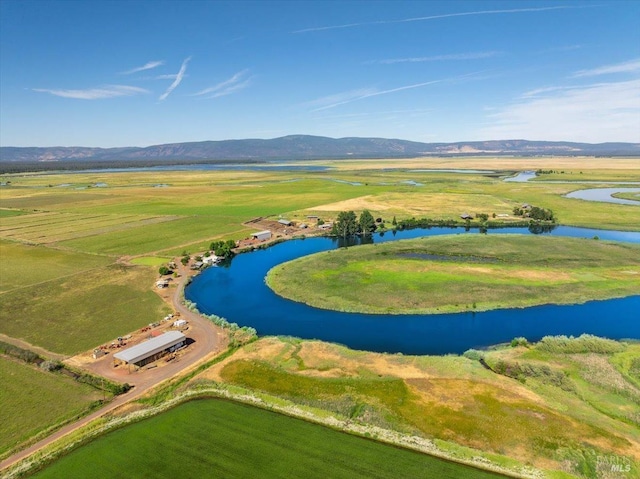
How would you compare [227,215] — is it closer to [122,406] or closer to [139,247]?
[139,247]

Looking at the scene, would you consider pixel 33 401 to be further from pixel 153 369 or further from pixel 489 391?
pixel 489 391

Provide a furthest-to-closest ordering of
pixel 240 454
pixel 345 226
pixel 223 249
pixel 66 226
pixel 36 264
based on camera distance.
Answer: pixel 66 226
pixel 345 226
pixel 223 249
pixel 36 264
pixel 240 454

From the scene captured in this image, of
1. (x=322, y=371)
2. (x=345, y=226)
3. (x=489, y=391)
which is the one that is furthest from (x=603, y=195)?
(x=322, y=371)

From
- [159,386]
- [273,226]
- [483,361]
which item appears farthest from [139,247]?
[483,361]

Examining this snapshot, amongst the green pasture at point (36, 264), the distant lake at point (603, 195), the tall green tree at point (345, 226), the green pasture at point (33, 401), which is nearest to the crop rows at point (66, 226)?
the green pasture at point (36, 264)

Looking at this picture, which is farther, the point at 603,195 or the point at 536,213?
the point at 603,195

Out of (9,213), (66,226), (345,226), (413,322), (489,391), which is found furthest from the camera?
(9,213)
